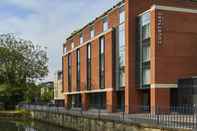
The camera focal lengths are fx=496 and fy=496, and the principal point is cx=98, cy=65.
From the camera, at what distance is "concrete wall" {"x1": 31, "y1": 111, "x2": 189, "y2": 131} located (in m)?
39.2

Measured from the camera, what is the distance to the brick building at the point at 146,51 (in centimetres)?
5653

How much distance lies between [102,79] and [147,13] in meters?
16.9

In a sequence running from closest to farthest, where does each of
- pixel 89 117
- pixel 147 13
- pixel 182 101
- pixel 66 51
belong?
pixel 89 117
pixel 182 101
pixel 147 13
pixel 66 51

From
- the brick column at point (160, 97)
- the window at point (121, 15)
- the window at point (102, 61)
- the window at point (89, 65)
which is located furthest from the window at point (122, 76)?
the window at point (89, 65)

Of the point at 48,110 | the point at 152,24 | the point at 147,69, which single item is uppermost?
the point at 152,24

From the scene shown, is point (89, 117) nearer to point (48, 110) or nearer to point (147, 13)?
point (147, 13)

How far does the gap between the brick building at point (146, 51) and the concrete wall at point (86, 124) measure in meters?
5.85

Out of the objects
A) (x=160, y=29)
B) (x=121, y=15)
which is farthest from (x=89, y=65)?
(x=160, y=29)

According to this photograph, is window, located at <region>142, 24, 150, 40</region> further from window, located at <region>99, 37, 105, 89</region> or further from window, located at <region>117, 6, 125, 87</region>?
window, located at <region>99, 37, 105, 89</region>

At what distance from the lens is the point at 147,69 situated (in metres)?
58.7

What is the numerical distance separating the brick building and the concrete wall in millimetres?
5845

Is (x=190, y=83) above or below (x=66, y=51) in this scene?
below

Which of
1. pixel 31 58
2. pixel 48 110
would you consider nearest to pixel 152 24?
pixel 48 110

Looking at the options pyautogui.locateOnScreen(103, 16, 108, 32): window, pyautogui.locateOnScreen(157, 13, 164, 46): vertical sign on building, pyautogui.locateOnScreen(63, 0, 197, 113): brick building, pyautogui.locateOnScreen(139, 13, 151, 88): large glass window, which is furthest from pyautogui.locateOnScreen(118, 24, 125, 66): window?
pyautogui.locateOnScreen(157, 13, 164, 46): vertical sign on building
